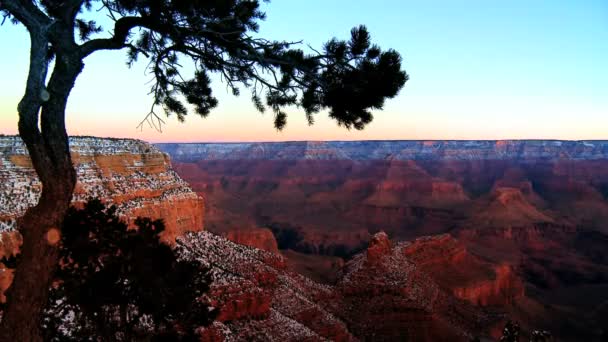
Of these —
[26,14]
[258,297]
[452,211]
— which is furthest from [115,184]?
[452,211]

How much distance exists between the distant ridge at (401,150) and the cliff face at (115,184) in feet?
342

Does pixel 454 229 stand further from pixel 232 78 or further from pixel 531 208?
pixel 232 78

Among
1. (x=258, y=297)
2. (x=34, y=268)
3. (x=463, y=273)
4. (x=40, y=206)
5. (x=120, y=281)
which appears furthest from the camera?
(x=463, y=273)

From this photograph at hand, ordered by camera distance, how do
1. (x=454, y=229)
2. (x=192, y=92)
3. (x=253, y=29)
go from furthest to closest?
(x=454, y=229), (x=192, y=92), (x=253, y=29)

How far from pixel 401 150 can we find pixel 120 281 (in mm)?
152992

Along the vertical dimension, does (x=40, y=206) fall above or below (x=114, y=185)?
above

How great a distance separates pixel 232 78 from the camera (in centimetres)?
736

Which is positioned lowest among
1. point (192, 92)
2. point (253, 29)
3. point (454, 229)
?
point (454, 229)

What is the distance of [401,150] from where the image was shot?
15512 cm

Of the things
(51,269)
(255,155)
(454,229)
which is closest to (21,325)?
(51,269)

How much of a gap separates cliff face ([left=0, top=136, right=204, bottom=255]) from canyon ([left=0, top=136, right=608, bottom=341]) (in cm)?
7

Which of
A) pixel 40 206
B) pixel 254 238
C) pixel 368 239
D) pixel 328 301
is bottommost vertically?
pixel 368 239

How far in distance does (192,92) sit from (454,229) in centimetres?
6378

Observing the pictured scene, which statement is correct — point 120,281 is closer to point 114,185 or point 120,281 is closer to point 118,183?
point 114,185
